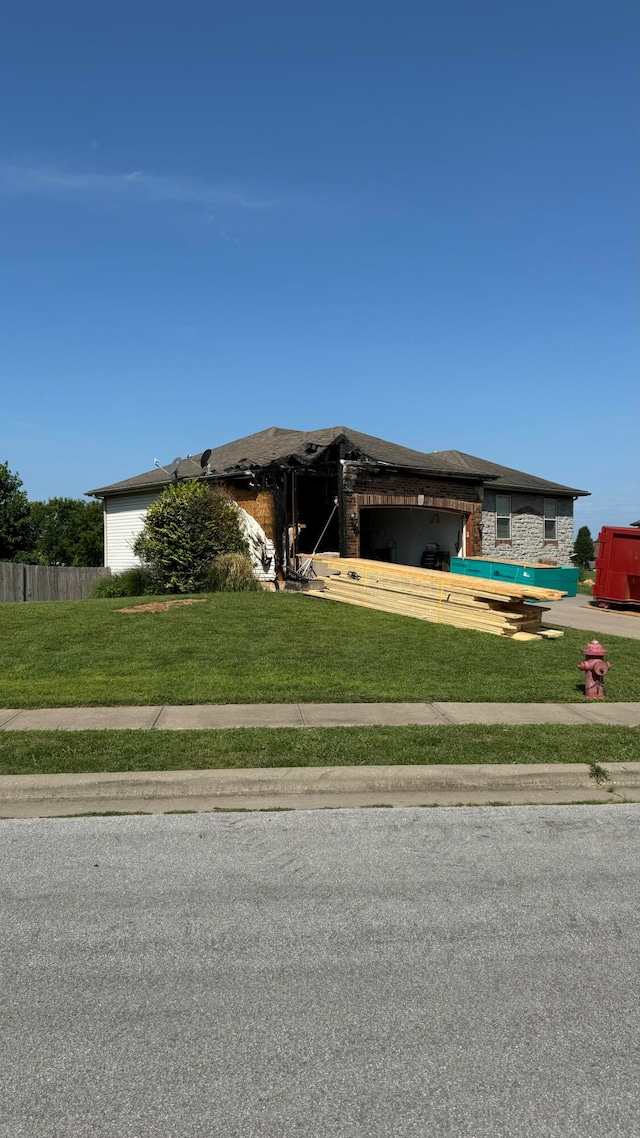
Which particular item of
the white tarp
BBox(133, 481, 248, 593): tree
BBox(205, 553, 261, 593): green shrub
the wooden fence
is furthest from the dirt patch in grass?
the wooden fence

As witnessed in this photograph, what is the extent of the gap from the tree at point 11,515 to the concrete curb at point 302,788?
35.5 metres

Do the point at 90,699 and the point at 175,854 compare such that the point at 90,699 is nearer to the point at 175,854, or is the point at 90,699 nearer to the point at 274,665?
the point at 274,665

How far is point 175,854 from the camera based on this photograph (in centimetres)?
510

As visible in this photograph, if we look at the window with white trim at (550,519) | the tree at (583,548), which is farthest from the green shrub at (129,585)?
the tree at (583,548)

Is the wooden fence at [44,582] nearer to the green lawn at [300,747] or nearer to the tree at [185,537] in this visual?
the tree at [185,537]

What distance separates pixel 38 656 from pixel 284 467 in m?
9.90

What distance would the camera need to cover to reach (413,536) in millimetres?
27656

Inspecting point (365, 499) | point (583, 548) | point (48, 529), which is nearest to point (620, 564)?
point (365, 499)

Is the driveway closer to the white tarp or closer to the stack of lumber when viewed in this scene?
the stack of lumber

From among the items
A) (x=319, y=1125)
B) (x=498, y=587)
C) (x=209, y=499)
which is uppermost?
(x=209, y=499)

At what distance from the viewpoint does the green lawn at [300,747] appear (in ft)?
22.1

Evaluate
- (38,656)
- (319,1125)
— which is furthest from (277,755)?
(38,656)

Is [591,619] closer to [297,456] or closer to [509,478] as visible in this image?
[297,456]

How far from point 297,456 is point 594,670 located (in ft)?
39.0
